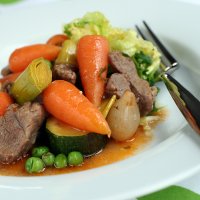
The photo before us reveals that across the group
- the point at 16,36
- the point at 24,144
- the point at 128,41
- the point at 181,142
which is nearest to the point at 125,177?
A: the point at 181,142

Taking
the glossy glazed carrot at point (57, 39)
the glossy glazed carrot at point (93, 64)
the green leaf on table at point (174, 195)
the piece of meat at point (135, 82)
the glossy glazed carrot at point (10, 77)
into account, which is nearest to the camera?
the green leaf on table at point (174, 195)

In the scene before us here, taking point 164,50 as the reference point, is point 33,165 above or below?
below

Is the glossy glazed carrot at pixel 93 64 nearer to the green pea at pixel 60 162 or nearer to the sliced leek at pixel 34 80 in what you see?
the sliced leek at pixel 34 80

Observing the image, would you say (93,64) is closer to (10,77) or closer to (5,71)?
(10,77)

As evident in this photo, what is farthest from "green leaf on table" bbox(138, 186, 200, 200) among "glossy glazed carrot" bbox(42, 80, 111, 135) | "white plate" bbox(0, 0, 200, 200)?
"glossy glazed carrot" bbox(42, 80, 111, 135)

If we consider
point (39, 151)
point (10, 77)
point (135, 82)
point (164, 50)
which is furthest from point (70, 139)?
point (164, 50)

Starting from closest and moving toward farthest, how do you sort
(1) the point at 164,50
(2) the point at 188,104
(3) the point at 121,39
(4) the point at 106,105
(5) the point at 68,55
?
(2) the point at 188,104
(4) the point at 106,105
(5) the point at 68,55
(3) the point at 121,39
(1) the point at 164,50

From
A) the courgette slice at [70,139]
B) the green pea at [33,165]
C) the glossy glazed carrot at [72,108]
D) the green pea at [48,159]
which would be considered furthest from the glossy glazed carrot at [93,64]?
the green pea at [33,165]
